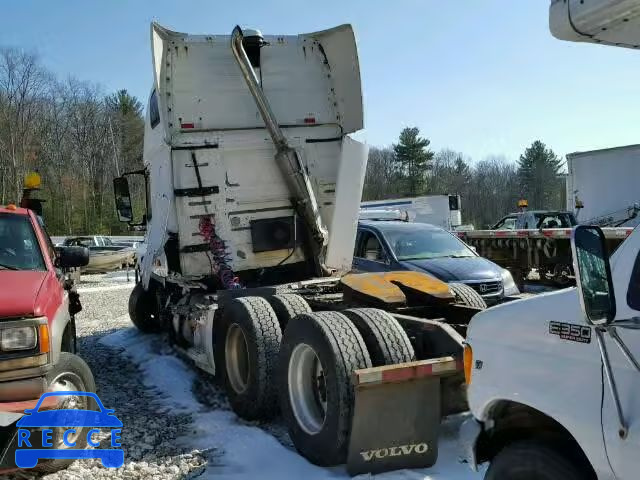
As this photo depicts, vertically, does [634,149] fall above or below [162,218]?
above

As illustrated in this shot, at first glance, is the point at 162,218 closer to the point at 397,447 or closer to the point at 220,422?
the point at 220,422

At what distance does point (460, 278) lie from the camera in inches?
359

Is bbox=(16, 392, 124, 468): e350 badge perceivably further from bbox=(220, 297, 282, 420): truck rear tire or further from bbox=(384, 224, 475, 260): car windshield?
bbox=(384, 224, 475, 260): car windshield

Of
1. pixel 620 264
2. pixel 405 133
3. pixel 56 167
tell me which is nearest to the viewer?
pixel 620 264

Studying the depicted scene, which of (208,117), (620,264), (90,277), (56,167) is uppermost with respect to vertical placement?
(56,167)

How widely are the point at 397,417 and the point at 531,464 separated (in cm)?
171

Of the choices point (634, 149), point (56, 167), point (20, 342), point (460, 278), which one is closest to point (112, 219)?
point (56, 167)

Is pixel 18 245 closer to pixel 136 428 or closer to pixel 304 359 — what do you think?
pixel 136 428

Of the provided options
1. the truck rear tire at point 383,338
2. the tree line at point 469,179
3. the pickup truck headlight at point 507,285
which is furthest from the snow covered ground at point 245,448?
the tree line at point 469,179

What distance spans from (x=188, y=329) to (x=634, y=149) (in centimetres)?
1439

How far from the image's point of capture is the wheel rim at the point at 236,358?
232 inches

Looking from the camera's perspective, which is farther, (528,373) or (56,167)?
(56,167)

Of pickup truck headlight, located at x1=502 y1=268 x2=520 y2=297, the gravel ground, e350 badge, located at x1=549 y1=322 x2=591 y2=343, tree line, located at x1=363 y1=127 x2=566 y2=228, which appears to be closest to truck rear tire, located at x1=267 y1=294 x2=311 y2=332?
the gravel ground

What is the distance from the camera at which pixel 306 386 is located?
487 centimetres
